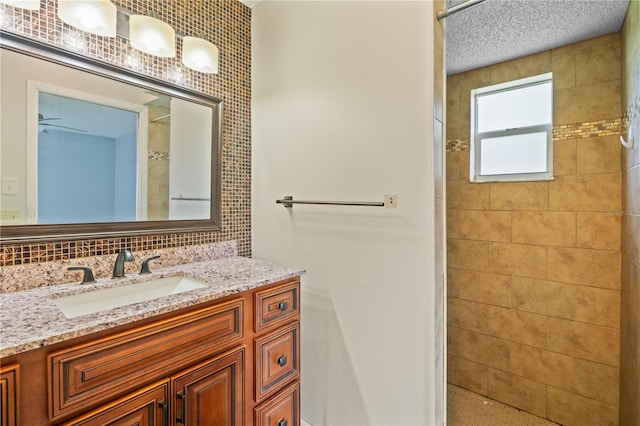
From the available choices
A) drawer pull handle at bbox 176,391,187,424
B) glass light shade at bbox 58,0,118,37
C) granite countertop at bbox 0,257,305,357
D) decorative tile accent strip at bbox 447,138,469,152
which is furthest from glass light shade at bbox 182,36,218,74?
decorative tile accent strip at bbox 447,138,469,152

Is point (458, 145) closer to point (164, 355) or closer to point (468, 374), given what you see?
point (468, 374)

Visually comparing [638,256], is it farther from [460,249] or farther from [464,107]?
[464,107]

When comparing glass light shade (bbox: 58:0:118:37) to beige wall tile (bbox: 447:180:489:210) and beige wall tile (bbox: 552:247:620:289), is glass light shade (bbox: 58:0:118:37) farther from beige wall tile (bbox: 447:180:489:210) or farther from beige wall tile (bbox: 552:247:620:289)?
beige wall tile (bbox: 552:247:620:289)

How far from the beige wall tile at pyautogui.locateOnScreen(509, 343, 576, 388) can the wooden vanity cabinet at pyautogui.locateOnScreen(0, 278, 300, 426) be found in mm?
1609

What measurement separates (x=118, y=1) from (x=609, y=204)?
2.83 m

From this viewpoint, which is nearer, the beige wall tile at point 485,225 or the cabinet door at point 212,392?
the cabinet door at point 212,392

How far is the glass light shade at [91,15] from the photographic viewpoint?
121 cm

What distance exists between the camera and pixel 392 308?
1432mm

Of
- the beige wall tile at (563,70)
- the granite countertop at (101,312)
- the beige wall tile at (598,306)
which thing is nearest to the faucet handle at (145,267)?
the granite countertop at (101,312)

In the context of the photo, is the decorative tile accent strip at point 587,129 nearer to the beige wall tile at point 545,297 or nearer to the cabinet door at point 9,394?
the beige wall tile at point 545,297

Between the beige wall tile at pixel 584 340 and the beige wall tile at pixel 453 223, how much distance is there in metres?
0.78

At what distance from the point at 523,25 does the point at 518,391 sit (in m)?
2.33

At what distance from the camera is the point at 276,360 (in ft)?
4.34

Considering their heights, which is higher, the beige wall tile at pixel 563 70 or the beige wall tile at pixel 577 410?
the beige wall tile at pixel 563 70
